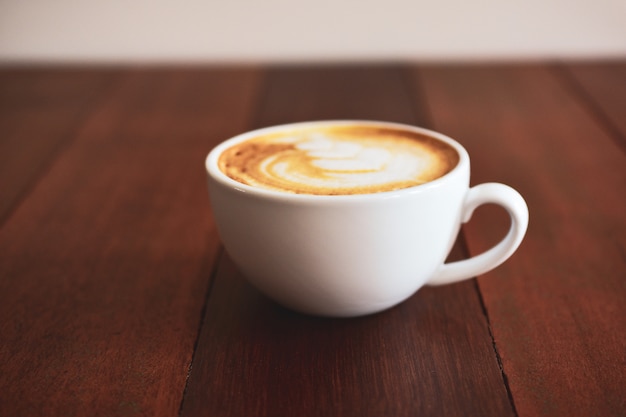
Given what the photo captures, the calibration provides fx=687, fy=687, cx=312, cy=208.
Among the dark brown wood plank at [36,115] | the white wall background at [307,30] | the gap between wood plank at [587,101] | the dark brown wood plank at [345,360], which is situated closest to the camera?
the dark brown wood plank at [345,360]

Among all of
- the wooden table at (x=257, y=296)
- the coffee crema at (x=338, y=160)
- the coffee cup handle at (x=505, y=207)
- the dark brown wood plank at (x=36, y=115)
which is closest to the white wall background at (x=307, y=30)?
the dark brown wood plank at (x=36, y=115)

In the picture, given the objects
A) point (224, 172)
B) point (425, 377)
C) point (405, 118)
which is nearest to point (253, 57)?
point (405, 118)

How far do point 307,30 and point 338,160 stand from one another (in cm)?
89

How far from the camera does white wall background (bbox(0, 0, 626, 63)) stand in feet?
4.28

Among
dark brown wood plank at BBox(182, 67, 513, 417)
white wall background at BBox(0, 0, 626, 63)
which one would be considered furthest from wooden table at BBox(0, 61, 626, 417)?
white wall background at BBox(0, 0, 626, 63)

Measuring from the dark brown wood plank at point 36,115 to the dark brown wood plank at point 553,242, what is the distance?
46 centimetres

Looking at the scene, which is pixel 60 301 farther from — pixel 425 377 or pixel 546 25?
pixel 546 25

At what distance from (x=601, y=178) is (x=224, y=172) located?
1.42 feet

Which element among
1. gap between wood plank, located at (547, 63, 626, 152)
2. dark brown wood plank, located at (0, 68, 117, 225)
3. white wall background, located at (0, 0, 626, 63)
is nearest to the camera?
dark brown wood plank, located at (0, 68, 117, 225)

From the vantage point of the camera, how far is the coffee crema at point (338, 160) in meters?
A: 0.45

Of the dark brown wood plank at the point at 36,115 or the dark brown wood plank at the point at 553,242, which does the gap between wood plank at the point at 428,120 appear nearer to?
the dark brown wood plank at the point at 553,242

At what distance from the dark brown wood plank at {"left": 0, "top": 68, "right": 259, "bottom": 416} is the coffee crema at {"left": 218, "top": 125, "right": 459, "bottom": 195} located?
102mm

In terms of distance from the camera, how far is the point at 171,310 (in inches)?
18.8

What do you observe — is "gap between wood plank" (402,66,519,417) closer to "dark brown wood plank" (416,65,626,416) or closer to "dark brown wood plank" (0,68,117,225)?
"dark brown wood plank" (416,65,626,416)
